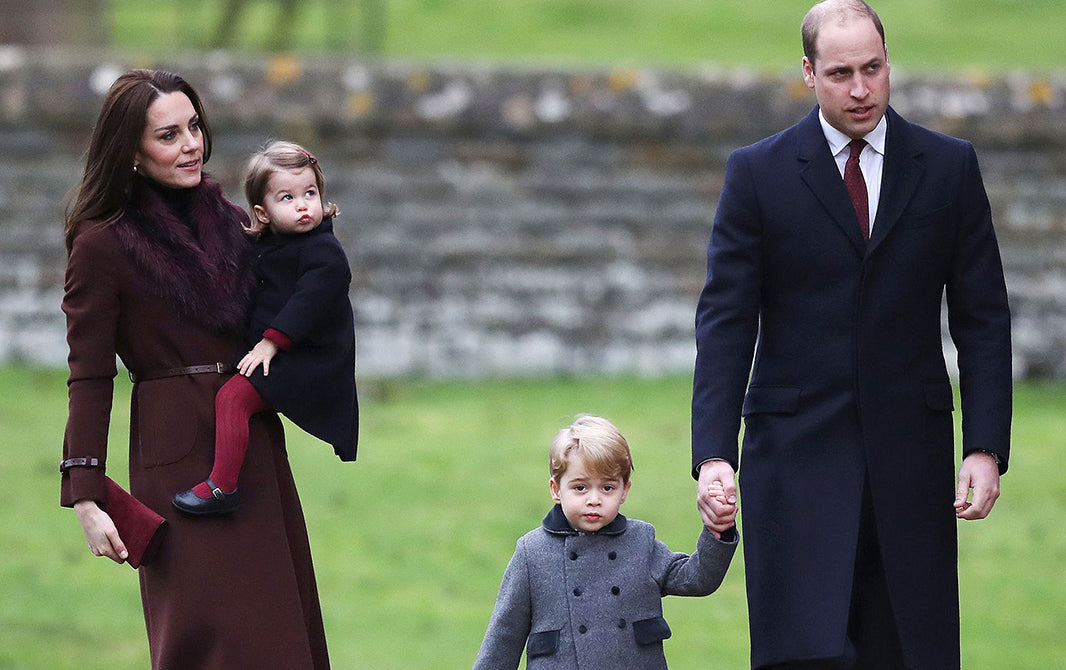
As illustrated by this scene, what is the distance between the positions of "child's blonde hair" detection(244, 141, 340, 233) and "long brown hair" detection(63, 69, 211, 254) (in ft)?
0.98

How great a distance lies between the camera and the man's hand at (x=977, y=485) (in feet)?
13.8

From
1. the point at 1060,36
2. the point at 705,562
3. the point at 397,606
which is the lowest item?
the point at 397,606

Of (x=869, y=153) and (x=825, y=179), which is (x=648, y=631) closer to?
(x=825, y=179)

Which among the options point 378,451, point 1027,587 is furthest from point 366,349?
point 1027,587

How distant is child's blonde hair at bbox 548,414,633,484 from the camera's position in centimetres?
415

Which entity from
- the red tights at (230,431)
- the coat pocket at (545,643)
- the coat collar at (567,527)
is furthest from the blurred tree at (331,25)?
the coat pocket at (545,643)

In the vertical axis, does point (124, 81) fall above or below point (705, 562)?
above

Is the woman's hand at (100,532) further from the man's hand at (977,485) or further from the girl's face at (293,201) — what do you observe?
the man's hand at (977,485)

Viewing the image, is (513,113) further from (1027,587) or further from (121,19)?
(121,19)

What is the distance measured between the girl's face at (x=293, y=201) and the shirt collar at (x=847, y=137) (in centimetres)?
139

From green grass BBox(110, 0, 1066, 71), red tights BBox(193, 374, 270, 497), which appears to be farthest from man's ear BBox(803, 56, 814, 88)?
green grass BBox(110, 0, 1066, 71)

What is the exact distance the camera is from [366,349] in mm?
10594

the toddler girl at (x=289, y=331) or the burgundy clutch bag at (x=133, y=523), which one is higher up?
the toddler girl at (x=289, y=331)

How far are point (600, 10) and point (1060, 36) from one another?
6484 millimetres
